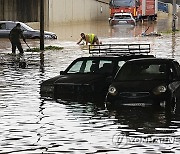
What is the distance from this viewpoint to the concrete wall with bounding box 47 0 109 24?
84.5 metres

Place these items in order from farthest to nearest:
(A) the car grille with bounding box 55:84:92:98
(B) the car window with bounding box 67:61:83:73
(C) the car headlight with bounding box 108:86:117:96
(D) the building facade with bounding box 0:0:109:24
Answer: (D) the building facade with bounding box 0:0:109:24
(B) the car window with bounding box 67:61:83:73
(A) the car grille with bounding box 55:84:92:98
(C) the car headlight with bounding box 108:86:117:96

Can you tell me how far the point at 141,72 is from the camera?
18.5m

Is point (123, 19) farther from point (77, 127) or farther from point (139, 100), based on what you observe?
point (77, 127)

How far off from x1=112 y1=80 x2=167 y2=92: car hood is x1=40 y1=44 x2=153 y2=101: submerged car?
4.41ft

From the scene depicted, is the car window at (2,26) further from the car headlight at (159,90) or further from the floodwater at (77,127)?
the car headlight at (159,90)

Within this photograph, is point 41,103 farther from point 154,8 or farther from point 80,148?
point 154,8

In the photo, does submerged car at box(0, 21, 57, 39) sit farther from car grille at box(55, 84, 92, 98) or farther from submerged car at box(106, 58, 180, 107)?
submerged car at box(106, 58, 180, 107)

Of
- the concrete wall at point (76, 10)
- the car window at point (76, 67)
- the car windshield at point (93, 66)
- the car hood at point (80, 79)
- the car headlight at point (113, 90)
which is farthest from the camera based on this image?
the concrete wall at point (76, 10)

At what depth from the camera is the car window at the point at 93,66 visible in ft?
66.7

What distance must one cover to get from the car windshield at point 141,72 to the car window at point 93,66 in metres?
1.52

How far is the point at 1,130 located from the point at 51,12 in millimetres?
69324

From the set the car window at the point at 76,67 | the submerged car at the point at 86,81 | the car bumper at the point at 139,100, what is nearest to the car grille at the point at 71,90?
the submerged car at the point at 86,81

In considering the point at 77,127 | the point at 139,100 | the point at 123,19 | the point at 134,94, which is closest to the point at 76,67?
the point at 134,94

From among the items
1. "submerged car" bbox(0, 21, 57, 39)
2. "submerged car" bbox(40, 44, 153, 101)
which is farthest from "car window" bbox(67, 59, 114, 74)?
"submerged car" bbox(0, 21, 57, 39)
